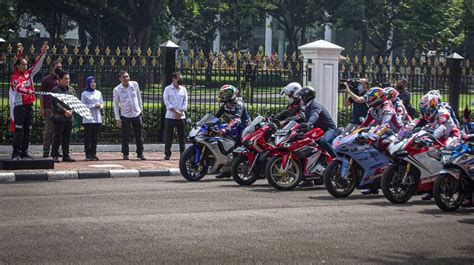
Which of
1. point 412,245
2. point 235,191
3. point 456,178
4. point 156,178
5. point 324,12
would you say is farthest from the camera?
point 324,12

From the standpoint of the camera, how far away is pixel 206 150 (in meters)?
16.8

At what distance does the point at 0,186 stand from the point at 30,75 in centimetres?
289

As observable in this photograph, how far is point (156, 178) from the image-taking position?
17391mm

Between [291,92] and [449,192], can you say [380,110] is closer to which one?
[291,92]

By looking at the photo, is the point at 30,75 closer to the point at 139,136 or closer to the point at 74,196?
the point at 139,136

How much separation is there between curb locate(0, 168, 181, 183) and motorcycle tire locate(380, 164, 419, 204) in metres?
5.23

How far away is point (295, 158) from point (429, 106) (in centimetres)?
232

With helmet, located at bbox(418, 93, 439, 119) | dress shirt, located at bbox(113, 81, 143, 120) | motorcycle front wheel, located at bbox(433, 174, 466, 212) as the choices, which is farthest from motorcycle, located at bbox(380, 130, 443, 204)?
dress shirt, located at bbox(113, 81, 143, 120)

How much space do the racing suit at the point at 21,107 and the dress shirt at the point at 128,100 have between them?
2.49 m

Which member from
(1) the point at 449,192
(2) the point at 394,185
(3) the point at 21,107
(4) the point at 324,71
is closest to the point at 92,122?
(3) the point at 21,107

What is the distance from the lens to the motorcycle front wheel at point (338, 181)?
1459 centimetres

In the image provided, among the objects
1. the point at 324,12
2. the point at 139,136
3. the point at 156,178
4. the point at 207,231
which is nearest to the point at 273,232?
the point at 207,231

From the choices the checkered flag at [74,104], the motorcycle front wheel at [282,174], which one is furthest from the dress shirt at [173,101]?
the motorcycle front wheel at [282,174]

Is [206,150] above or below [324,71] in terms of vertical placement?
below
